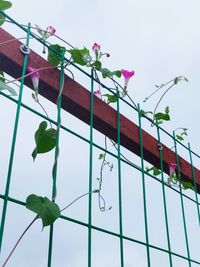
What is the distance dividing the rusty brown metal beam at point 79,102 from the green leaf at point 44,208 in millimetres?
337

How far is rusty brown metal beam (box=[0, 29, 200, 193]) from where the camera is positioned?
962mm

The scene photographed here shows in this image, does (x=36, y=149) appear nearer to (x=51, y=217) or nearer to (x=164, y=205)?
(x=51, y=217)

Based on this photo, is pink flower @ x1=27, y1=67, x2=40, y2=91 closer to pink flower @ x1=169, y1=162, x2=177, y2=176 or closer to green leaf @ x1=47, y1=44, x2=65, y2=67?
green leaf @ x1=47, y1=44, x2=65, y2=67

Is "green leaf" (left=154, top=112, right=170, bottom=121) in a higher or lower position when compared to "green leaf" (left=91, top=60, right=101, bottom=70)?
higher

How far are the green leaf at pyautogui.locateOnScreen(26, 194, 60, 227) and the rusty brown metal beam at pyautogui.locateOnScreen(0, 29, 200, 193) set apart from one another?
337 millimetres

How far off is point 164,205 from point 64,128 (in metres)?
0.48

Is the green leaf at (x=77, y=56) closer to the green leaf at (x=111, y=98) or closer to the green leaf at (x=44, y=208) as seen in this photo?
the green leaf at (x=111, y=98)

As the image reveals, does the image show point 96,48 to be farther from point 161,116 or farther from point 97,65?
point 161,116

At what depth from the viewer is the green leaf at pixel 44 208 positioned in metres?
0.78

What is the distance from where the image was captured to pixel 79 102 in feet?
3.68

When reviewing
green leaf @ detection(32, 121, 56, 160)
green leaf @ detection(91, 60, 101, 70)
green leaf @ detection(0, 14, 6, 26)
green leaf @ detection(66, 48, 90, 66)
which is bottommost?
green leaf @ detection(32, 121, 56, 160)

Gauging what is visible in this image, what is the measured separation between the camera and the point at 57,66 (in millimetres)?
1087

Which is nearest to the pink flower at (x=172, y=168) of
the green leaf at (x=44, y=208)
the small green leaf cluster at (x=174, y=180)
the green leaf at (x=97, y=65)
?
the small green leaf cluster at (x=174, y=180)

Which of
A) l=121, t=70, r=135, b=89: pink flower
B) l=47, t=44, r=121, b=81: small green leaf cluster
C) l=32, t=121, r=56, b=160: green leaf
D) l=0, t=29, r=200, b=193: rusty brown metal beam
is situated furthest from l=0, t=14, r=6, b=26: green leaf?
l=121, t=70, r=135, b=89: pink flower
